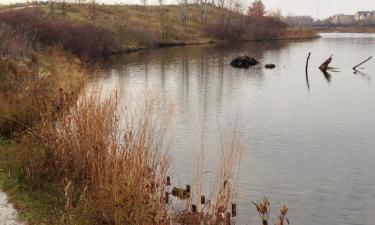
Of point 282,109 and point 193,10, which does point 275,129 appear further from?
point 193,10

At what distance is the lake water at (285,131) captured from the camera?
12.4 m

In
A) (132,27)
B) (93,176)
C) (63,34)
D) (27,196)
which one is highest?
(132,27)

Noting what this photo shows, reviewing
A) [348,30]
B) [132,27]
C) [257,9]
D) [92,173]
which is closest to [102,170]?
[92,173]

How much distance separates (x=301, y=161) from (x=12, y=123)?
884 centimetres

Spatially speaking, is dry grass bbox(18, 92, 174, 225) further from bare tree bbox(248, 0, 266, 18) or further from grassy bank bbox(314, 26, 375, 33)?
grassy bank bbox(314, 26, 375, 33)

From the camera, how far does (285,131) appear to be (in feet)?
63.9

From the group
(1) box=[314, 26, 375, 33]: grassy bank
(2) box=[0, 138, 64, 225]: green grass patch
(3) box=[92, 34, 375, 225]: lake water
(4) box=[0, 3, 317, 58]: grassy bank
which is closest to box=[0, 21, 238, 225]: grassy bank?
(2) box=[0, 138, 64, 225]: green grass patch

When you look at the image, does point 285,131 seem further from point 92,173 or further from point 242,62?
point 242,62

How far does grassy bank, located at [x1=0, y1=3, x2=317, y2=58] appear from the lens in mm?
44125

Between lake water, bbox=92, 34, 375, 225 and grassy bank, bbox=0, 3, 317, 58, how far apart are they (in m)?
8.66

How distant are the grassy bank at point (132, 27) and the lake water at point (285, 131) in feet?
28.4

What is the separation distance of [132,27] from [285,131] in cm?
5231

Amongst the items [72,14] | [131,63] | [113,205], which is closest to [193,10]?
[72,14]

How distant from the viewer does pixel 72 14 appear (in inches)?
3159
